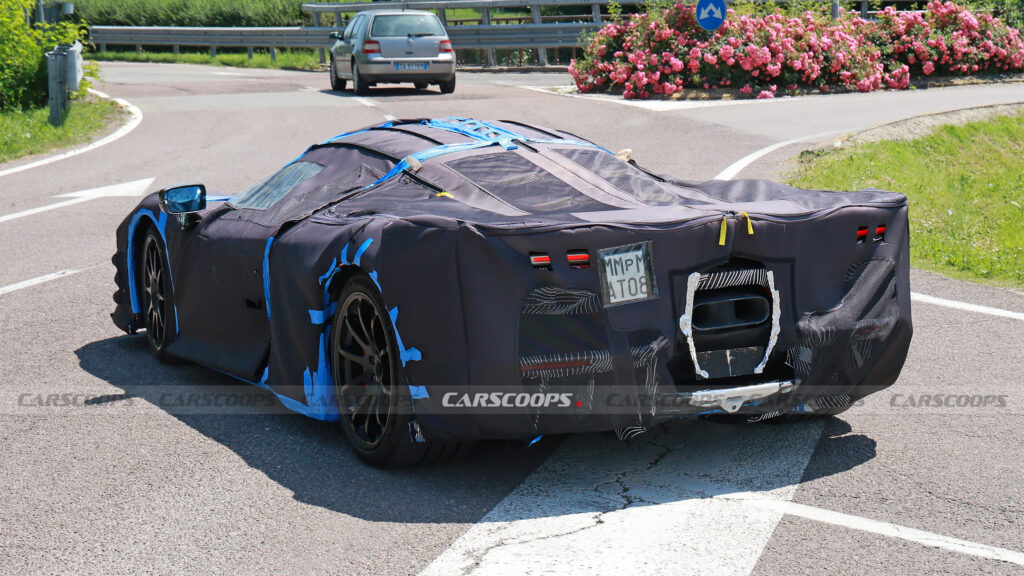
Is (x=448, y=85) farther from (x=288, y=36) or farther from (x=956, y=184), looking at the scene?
(x=288, y=36)

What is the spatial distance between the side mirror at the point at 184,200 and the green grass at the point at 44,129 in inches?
400

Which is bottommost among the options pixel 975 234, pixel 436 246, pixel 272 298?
pixel 975 234

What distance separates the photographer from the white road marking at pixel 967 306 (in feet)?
23.0

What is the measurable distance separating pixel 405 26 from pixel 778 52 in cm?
704

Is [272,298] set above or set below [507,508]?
above

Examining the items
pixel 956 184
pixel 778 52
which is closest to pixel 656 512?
pixel 956 184

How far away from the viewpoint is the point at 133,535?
4016 millimetres

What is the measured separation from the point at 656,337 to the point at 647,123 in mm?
12861

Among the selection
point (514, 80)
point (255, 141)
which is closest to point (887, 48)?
point (514, 80)

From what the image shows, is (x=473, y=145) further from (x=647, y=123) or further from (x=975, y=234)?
(x=647, y=123)

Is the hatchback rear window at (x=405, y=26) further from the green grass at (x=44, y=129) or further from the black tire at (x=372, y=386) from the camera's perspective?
the black tire at (x=372, y=386)

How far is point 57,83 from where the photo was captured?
55.3 feet

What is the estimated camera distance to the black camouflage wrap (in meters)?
4.13

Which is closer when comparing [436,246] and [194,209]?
[436,246]
